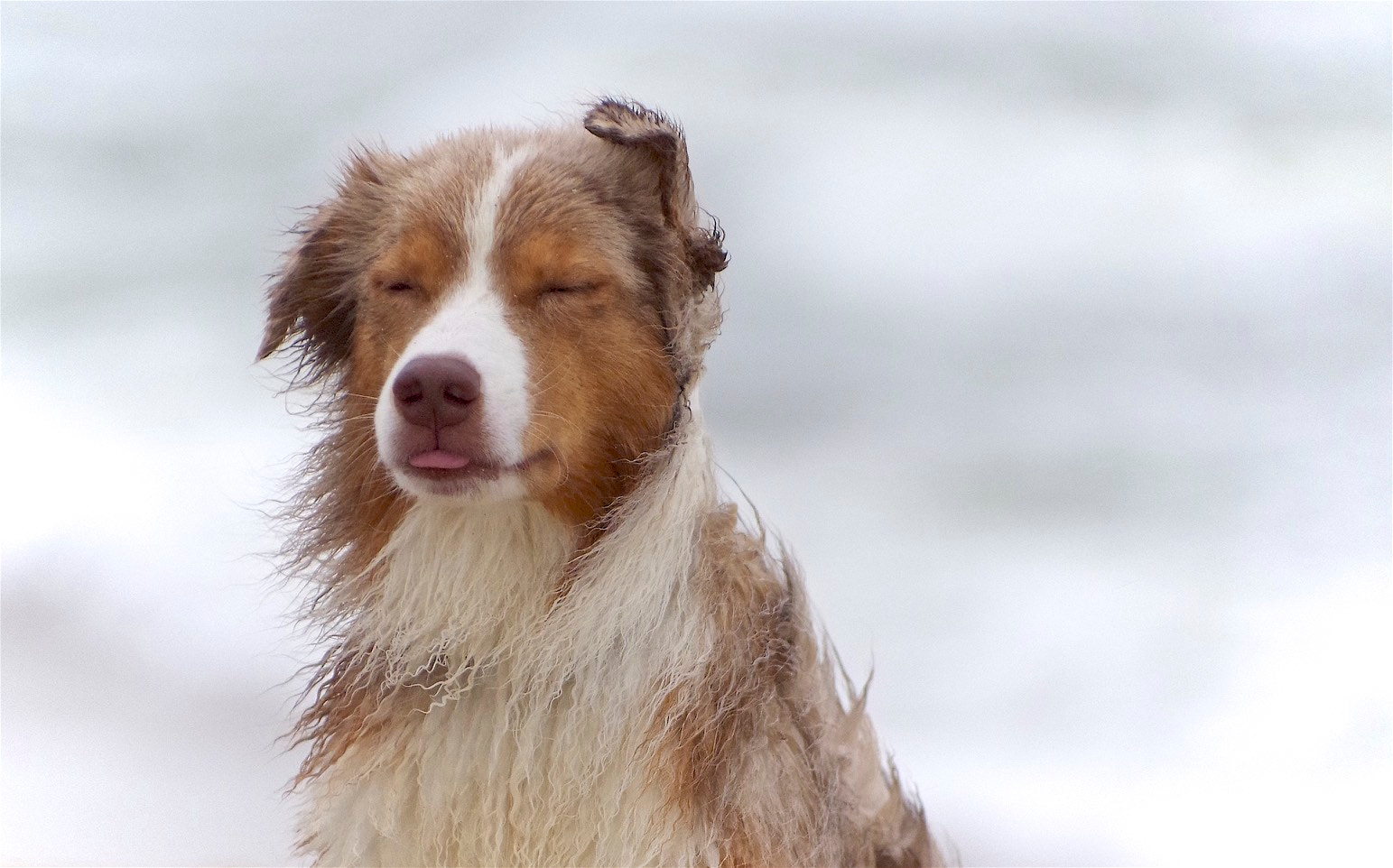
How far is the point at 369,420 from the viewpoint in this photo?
2.68m

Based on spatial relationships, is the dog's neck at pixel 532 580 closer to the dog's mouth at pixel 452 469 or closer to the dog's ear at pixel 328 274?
the dog's mouth at pixel 452 469

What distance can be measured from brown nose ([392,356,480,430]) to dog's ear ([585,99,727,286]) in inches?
23.1

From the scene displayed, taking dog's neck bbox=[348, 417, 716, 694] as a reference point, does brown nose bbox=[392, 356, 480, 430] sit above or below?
above

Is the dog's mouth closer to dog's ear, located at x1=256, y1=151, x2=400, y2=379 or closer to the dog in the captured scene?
the dog

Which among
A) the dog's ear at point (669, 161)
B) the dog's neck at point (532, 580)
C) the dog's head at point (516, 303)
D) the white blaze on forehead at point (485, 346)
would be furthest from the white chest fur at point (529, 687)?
the dog's ear at point (669, 161)

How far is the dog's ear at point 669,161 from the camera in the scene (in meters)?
2.59

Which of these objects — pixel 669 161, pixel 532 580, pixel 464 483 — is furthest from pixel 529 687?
pixel 669 161

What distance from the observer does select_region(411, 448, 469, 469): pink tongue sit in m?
2.37

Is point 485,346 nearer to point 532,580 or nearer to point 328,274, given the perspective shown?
point 532,580

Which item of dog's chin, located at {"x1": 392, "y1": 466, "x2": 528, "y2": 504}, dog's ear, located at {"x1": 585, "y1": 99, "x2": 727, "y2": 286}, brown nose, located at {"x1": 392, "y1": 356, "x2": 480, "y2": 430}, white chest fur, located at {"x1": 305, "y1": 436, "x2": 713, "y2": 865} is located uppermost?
dog's ear, located at {"x1": 585, "y1": 99, "x2": 727, "y2": 286}

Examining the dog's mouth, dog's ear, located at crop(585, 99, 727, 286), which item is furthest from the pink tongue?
dog's ear, located at crop(585, 99, 727, 286)

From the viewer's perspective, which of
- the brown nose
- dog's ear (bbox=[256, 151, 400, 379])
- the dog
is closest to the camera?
the brown nose

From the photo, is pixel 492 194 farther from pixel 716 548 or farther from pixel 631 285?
pixel 716 548

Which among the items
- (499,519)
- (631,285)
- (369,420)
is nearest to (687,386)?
(631,285)
